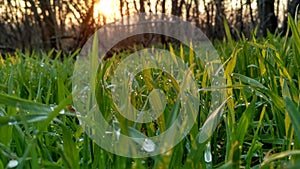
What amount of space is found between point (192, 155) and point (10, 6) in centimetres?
671

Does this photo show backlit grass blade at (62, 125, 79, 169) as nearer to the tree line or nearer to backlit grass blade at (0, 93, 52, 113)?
backlit grass blade at (0, 93, 52, 113)

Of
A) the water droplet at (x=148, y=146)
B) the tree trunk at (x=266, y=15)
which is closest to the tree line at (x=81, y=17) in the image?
the tree trunk at (x=266, y=15)

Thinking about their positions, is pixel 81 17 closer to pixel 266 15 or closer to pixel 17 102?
pixel 266 15

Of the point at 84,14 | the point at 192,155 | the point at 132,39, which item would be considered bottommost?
the point at 192,155

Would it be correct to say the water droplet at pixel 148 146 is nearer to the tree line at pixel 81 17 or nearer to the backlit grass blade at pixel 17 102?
the backlit grass blade at pixel 17 102

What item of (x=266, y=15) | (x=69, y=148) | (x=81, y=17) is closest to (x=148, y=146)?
(x=69, y=148)

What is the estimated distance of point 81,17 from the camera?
18.2 ft

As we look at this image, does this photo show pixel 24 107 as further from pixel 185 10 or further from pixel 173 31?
pixel 185 10

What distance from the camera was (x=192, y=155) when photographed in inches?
13.3

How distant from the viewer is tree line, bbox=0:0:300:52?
5438 mm

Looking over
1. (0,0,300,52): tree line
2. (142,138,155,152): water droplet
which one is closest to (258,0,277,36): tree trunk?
(0,0,300,52): tree line

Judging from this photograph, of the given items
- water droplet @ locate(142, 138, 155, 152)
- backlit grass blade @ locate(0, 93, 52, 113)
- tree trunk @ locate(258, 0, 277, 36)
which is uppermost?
tree trunk @ locate(258, 0, 277, 36)

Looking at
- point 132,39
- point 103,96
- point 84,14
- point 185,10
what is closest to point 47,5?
point 84,14

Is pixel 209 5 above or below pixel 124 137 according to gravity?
above
